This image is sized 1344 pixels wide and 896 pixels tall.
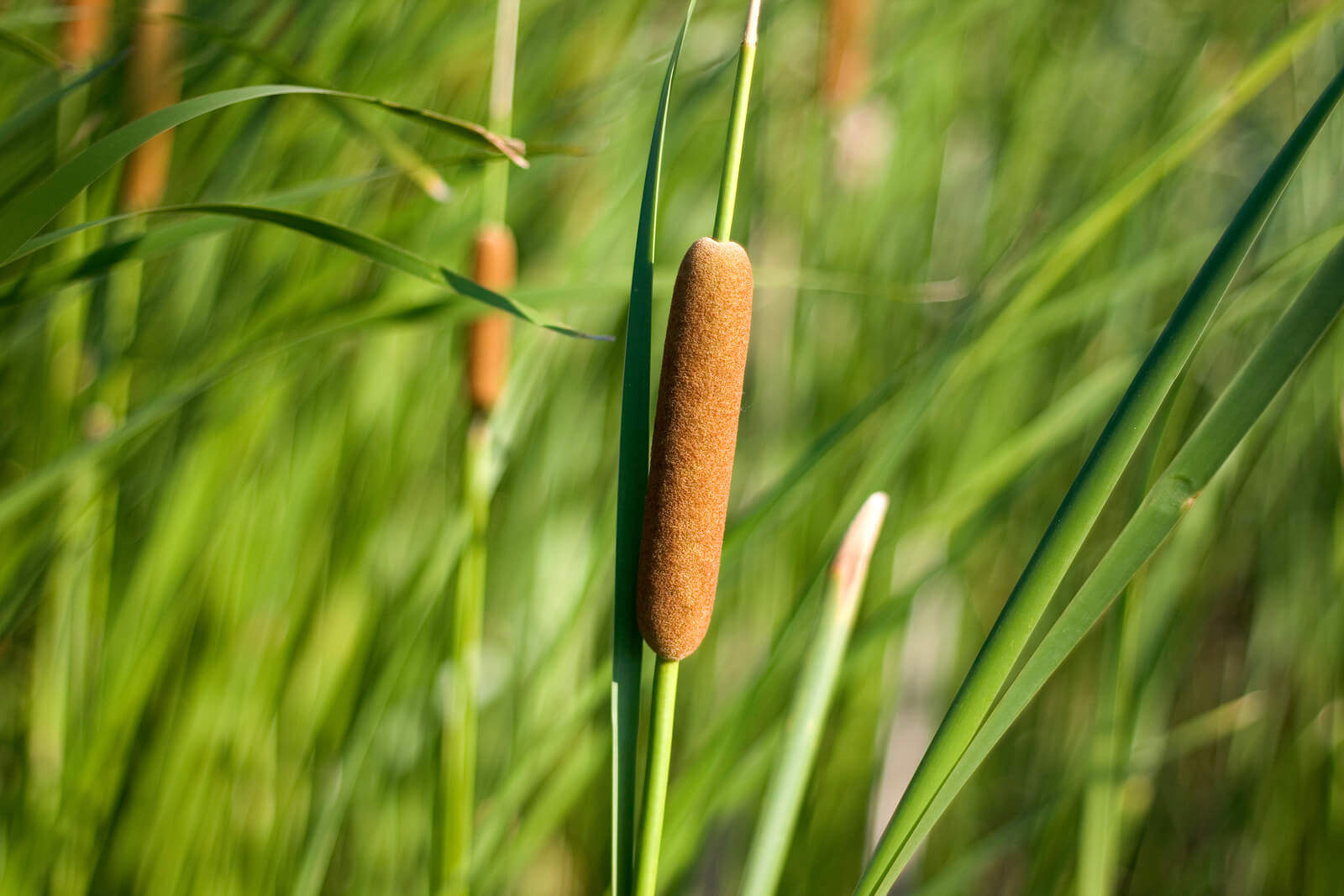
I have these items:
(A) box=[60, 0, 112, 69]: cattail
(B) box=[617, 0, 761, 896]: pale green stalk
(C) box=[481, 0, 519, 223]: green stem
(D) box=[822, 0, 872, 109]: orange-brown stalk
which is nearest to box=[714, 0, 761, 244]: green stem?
(B) box=[617, 0, 761, 896]: pale green stalk

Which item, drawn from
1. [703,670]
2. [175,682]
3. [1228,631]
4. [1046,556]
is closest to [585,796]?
[703,670]

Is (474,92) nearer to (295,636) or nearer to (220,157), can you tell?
Result: (220,157)

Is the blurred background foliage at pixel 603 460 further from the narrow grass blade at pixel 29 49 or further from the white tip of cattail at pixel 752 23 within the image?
the white tip of cattail at pixel 752 23

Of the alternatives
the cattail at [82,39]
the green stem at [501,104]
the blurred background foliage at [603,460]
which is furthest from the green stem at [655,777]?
the cattail at [82,39]

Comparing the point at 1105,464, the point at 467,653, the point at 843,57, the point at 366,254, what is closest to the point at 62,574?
the point at 467,653

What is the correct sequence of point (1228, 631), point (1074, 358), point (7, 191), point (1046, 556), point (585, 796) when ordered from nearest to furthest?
point (1046, 556)
point (7, 191)
point (585, 796)
point (1074, 358)
point (1228, 631)

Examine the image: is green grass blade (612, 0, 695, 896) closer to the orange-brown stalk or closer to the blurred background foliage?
the blurred background foliage

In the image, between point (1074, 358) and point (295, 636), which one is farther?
point (1074, 358)

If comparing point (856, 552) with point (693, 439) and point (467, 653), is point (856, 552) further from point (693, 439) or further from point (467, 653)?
point (467, 653)
